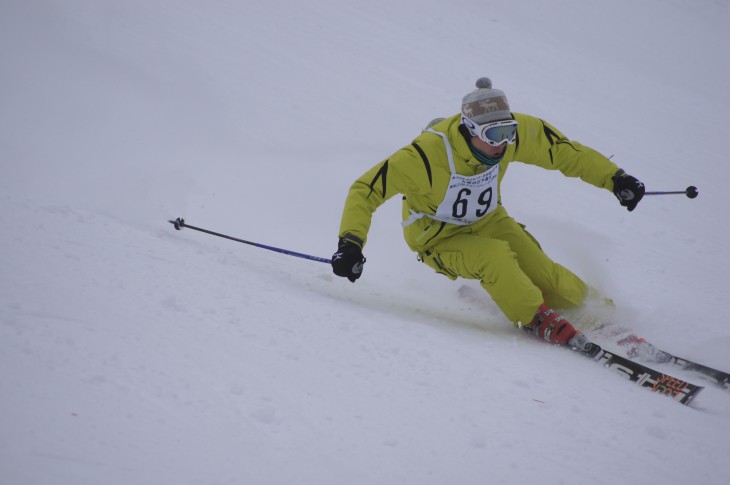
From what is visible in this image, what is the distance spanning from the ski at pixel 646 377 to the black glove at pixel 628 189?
119 cm

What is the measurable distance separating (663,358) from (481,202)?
1.48m

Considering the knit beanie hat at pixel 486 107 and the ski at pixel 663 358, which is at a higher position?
the knit beanie hat at pixel 486 107

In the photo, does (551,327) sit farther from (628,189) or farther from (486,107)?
(486,107)

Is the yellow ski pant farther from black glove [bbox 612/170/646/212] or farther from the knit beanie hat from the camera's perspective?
the knit beanie hat

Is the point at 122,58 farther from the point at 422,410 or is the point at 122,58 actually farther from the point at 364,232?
the point at 422,410

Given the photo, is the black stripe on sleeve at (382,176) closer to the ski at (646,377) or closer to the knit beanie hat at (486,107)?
the knit beanie hat at (486,107)

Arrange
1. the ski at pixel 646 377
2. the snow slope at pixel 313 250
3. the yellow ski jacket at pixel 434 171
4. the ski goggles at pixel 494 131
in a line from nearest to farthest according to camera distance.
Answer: the snow slope at pixel 313 250 < the ski at pixel 646 377 < the ski goggles at pixel 494 131 < the yellow ski jacket at pixel 434 171

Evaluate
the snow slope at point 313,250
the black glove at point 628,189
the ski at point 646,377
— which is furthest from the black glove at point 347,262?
the black glove at point 628,189

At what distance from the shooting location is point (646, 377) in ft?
10.8

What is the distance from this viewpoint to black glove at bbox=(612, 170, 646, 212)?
4.21 m

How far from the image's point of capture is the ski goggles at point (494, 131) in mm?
3680

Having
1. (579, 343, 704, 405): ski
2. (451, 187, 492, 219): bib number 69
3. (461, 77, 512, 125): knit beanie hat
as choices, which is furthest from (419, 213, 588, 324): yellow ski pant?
(461, 77, 512, 125): knit beanie hat

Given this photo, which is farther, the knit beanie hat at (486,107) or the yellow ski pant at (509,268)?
the yellow ski pant at (509,268)

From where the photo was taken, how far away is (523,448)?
2355 millimetres
